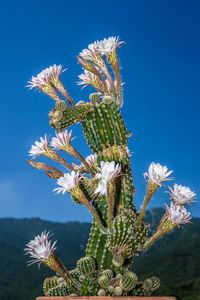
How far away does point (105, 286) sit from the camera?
105 inches

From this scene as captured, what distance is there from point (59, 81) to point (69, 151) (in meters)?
0.76

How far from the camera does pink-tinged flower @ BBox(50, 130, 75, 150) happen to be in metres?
3.11

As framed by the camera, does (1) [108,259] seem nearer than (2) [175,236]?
Yes

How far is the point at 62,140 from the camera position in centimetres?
312

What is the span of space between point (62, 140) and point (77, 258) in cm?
1959

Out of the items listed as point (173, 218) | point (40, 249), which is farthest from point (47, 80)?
point (173, 218)

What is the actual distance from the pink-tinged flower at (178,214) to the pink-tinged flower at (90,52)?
164 cm

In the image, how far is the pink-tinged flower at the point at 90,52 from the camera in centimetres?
335

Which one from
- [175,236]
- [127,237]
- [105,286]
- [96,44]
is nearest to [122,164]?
[127,237]

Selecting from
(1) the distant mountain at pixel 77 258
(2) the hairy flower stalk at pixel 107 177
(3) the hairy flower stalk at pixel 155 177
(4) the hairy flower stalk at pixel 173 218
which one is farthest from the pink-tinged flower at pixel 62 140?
(1) the distant mountain at pixel 77 258

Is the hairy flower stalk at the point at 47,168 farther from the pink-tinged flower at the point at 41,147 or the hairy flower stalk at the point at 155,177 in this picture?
the hairy flower stalk at the point at 155,177

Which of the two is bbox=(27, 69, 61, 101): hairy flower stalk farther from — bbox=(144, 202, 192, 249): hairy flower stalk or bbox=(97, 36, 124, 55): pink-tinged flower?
bbox=(144, 202, 192, 249): hairy flower stalk

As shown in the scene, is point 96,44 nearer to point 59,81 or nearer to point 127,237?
point 59,81

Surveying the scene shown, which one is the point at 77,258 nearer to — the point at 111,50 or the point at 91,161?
the point at 91,161
